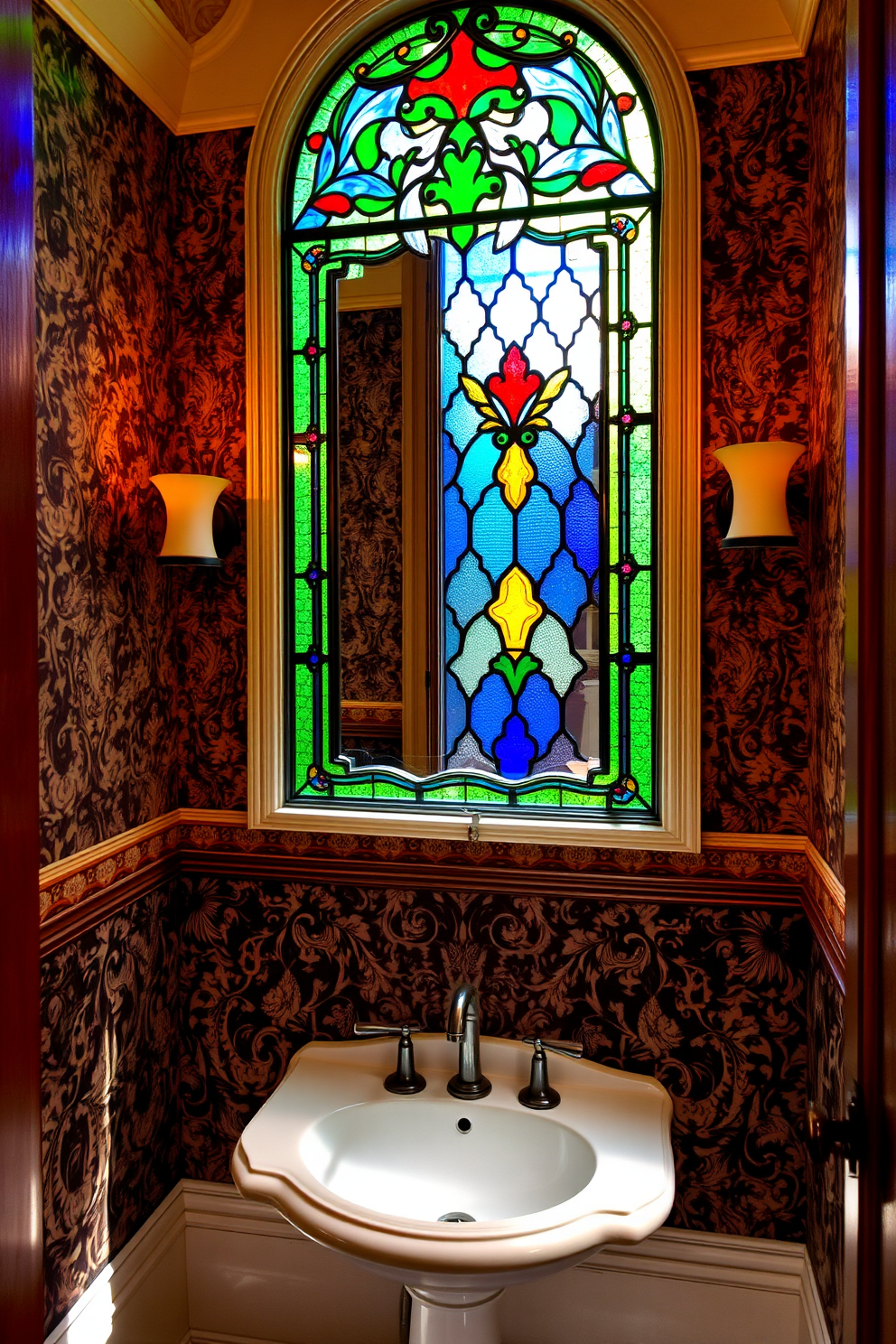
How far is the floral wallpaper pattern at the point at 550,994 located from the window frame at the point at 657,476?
153 millimetres

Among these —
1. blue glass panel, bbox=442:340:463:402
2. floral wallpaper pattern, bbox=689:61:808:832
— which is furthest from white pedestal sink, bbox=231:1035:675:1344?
blue glass panel, bbox=442:340:463:402

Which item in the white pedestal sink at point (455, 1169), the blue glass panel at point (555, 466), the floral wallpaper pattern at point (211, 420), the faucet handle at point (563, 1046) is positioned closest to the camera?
the white pedestal sink at point (455, 1169)

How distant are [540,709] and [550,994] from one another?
0.56 m

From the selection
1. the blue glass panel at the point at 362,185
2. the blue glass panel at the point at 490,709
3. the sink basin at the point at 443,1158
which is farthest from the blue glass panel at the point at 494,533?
the sink basin at the point at 443,1158

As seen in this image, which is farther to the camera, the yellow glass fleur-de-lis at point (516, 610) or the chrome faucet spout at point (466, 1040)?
the yellow glass fleur-de-lis at point (516, 610)

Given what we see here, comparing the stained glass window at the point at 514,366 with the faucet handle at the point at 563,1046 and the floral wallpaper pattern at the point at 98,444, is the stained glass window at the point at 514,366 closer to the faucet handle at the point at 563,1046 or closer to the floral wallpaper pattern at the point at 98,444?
the floral wallpaper pattern at the point at 98,444

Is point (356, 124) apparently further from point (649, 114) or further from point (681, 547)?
point (681, 547)

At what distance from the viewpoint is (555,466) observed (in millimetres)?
1771

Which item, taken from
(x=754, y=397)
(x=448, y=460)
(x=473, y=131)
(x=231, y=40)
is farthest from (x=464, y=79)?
(x=754, y=397)

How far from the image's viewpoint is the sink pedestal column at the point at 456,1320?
1439mm

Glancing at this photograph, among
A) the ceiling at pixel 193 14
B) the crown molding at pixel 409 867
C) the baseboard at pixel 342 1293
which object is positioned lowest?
the baseboard at pixel 342 1293

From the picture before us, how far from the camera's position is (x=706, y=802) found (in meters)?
1.69

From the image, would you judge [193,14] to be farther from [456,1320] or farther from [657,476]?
[456,1320]

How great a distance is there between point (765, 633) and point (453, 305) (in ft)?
2.93
